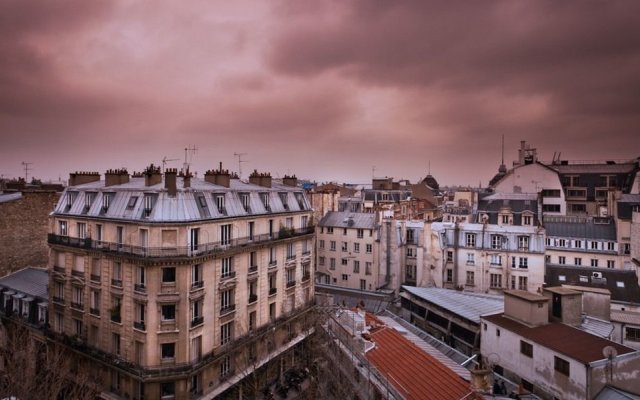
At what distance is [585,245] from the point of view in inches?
1774

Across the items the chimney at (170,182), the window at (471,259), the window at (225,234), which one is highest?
the chimney at (170,182)

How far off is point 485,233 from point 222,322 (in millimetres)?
27898

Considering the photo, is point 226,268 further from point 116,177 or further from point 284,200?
point 116,177

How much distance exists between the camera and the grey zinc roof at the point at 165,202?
2330 cm

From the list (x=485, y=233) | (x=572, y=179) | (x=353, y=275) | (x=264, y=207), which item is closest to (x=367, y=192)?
(x=353, y=275)

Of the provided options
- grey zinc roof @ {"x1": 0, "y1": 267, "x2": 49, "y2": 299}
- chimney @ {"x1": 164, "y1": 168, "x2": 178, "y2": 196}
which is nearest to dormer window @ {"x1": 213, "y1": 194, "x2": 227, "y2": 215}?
chimney @ {"x1": 164, "y1": 168, "x2": 178, "y2": 196}

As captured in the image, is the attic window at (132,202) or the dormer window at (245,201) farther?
the dormer window at (245,201)

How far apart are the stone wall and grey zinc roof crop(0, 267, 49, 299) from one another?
3.37 feet

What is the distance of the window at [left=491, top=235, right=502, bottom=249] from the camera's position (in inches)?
1601

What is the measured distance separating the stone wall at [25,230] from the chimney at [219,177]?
56.2 ft

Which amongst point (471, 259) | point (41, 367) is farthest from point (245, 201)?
point (471, 259)

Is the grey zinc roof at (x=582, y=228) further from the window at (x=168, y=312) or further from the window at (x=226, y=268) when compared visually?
the window at (x=168, y=312)

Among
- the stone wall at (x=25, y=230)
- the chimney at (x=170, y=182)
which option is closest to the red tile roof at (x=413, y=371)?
the chimney at (x=170, y=182)

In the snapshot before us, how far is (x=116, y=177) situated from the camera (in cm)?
2850
